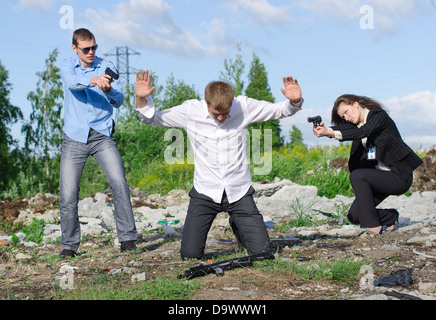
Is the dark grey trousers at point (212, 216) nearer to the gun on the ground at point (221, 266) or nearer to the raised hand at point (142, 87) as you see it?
the gun on the ground at point (221, 266)

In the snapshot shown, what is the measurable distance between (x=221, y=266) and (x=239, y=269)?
156 mm

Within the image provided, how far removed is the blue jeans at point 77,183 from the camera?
5.14 metres

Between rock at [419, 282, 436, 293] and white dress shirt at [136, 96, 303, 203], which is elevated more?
white dress shirt at [136, 96, 303, 203]

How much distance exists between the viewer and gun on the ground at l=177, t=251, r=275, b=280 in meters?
3.77

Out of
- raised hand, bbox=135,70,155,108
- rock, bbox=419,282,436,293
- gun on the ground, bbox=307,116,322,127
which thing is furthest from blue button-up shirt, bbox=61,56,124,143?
rock, bbox=419,282,436,293

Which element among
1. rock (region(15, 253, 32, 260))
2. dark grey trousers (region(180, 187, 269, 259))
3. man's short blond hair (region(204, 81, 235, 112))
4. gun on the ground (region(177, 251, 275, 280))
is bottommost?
rock (region(15, 253, 32, 260))

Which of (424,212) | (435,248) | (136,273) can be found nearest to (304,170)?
(424,212)

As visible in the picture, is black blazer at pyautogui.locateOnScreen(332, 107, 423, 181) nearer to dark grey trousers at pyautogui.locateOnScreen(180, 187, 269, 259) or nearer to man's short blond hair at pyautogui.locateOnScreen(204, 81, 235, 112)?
dark grey trousers at pyautogui.locateOnScreen(180, 187, 269, 259)

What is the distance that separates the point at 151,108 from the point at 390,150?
2.79 meters

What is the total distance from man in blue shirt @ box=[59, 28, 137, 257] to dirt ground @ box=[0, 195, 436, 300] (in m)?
0.30

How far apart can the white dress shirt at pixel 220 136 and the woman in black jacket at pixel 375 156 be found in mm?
1113

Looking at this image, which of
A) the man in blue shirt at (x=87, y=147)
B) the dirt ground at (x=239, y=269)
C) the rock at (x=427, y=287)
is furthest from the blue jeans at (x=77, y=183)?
the rock at (x=427, y=287)

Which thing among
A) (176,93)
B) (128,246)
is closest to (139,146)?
(176,93)
